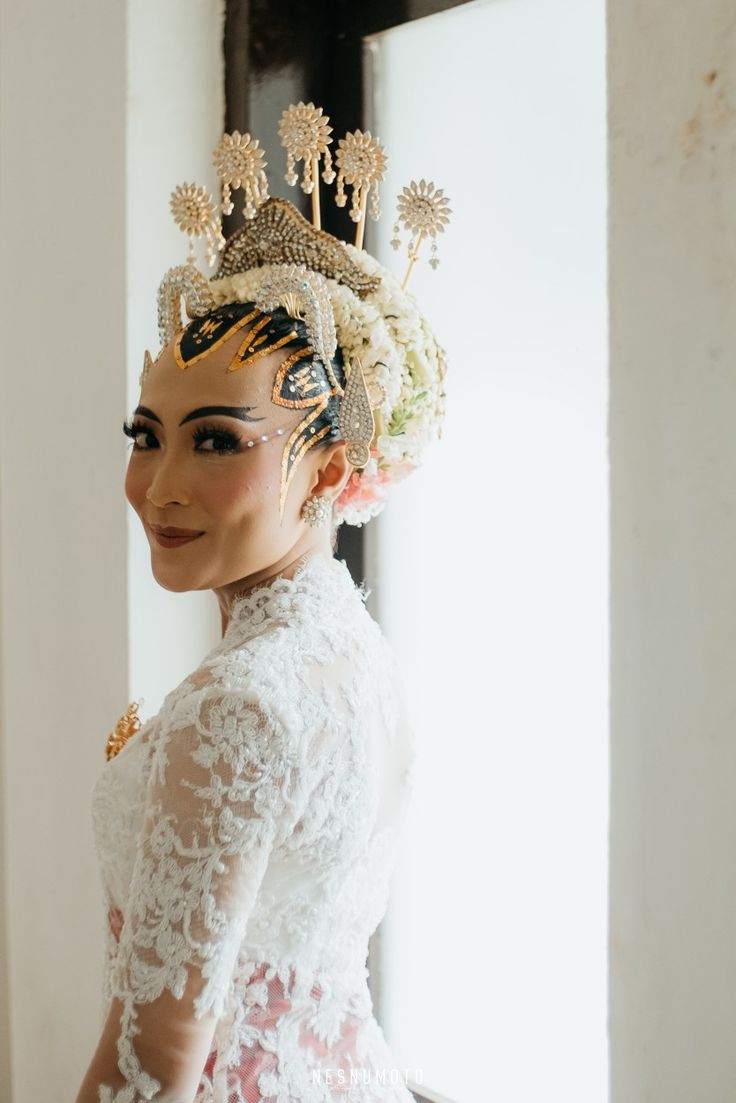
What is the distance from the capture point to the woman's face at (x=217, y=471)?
→ 1.34 metres

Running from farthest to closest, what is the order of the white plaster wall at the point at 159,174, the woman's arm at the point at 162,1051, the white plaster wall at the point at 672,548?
1. the white plaster wall at the point at 159,174
2. the white plaster wall at the point at 672,548
3. the woman's arm at the point at 162,1051

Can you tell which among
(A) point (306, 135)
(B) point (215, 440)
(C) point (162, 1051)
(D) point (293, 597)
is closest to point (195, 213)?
(A) point (306, 135)

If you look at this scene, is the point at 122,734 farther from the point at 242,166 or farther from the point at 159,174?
the point at 159,174

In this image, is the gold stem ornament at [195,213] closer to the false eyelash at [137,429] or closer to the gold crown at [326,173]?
the gold crown at [326,173]

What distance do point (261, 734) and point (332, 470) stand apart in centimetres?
41

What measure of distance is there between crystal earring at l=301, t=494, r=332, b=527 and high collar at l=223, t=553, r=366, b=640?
0.05 m

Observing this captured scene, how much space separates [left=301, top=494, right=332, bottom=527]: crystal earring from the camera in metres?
1.42

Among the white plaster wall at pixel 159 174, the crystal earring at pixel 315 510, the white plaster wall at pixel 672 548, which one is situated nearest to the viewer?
the white plaster wall at pixel 672 548

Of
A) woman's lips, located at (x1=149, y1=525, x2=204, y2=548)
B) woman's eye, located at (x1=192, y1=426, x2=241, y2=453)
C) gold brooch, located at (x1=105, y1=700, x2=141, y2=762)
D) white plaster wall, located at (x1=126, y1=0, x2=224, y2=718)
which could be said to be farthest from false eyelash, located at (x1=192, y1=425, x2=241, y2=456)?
white plaster wall, located at (x1=126, y1=0, x2=224, y2=718)

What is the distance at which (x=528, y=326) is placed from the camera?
1.88m

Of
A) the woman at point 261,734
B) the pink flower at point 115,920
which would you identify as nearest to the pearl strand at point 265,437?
the woman at point 261,734

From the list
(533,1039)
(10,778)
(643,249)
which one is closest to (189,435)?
(643,249)

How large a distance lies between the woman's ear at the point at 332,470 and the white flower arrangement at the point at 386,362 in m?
0.04

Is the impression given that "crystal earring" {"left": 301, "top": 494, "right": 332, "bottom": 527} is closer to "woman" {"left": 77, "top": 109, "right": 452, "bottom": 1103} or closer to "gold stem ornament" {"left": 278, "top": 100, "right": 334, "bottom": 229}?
"woman" {"left": 77, "top": 109, "right": 452, "bottom": 1103}
